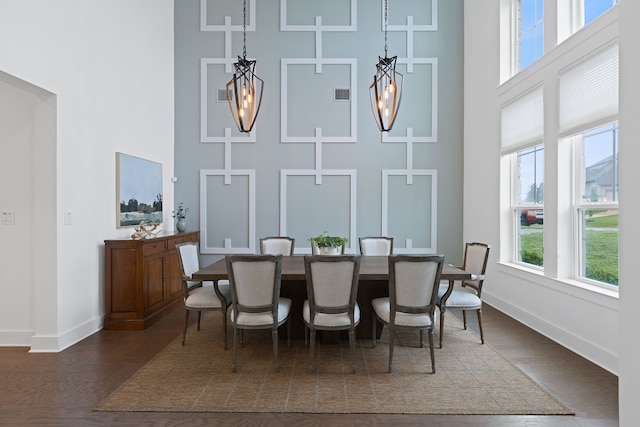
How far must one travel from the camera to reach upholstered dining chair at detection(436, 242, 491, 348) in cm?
342

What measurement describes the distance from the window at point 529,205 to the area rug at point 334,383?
160cm

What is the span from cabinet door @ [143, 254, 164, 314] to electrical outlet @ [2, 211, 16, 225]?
4.03 feet

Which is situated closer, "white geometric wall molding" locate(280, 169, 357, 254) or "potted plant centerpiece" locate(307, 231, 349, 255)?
"potted plant centerpiece" locate(307, 231, 349, 255)

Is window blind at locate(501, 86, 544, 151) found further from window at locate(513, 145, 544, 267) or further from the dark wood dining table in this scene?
the dark wood dining table

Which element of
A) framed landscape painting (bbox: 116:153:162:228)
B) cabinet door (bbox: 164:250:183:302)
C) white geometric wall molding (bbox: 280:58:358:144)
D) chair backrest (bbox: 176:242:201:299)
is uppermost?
white geometric wall molding (bbox: 280:58:358:144)

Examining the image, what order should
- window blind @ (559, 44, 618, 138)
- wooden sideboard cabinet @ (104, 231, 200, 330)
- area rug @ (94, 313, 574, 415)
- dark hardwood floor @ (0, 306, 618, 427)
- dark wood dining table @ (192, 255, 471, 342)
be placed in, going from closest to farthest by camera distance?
1. dark hardwood floor @ (0, 306, 618, 427)
2. area rug @ (94, 313, 574, 415)
3. window blind @ (559, 44, 618, 138)
4. dark wood dining table @ (192, 255, 471, 342)
5. wooden sideboard cabinet @ (104, 231, 200, 330)

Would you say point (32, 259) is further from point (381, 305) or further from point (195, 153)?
point (381, 305)

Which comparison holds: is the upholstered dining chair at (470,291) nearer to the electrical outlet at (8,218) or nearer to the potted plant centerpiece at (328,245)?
the potted plant centerpiece at (328,245)

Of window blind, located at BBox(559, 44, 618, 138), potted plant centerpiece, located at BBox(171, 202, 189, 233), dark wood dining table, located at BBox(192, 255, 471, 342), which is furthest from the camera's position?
potted plant centerpiece, located at BBox(171, 202, 189, 233)

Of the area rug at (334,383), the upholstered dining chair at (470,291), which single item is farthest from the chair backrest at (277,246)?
the upholstered dining chair at (470,291)

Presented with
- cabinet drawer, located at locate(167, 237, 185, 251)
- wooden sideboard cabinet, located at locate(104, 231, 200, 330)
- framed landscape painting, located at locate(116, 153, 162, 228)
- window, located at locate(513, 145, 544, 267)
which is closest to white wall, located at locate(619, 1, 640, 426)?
window, located at locate(513, 145, 544, 267)

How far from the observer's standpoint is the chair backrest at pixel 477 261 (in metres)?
3.75

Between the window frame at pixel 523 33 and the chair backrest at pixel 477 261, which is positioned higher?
the window frame at pixel 523 33

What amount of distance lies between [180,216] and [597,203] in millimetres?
5134
